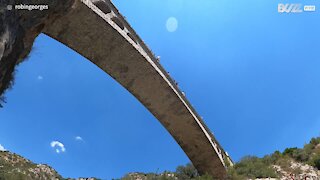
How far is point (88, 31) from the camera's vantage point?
12281mm

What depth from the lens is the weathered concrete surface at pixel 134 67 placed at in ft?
39.3

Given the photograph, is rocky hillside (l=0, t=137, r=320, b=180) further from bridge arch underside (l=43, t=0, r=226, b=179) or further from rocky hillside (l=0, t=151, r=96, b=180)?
rocky hillside (l=0, t=151, r=96, b=180)

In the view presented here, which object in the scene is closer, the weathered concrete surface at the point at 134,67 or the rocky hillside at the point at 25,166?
the weathered concrete surface at the point at 134,67

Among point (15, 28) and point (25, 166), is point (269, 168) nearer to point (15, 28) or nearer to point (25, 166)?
point (15, 28)

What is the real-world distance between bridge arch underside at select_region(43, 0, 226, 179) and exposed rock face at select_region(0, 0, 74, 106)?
3.96m

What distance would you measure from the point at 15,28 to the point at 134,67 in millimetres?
9777

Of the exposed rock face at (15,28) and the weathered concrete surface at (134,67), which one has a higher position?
the weathered concrete surface at (134,67)

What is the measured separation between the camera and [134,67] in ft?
47.9

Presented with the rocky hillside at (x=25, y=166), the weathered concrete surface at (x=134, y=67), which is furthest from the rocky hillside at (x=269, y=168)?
the rocky hillside at (x=25, y=166)

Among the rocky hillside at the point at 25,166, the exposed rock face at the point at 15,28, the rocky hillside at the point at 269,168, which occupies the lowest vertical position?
the exposed rock face at the point at 15,28

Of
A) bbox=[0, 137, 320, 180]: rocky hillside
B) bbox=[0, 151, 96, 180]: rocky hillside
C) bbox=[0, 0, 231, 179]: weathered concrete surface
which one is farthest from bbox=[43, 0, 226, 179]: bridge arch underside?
bbox=[0, 151, 96, 180]: rocky hillside

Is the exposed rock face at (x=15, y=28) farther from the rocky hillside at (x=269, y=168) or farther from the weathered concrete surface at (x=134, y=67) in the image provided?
the rocky hillside at (x=269, y=168)

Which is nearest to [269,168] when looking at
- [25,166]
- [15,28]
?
[15,28]

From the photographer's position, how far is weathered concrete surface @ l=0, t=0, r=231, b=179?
→ 12.0 meters
